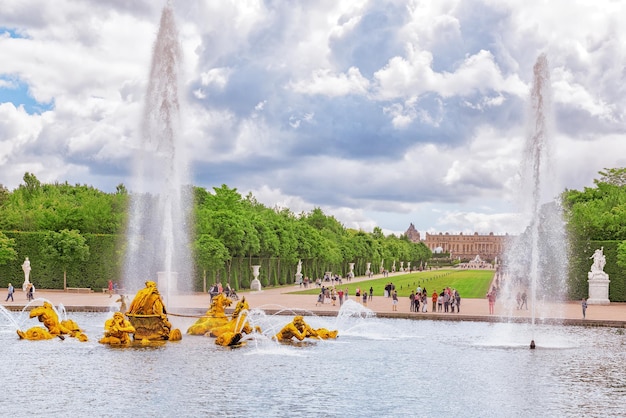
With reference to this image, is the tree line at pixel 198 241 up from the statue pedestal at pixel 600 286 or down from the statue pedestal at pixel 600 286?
up

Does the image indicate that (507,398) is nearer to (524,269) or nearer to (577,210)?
(577,210)

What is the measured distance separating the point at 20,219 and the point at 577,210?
4947 cm

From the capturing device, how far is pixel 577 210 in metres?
72.8

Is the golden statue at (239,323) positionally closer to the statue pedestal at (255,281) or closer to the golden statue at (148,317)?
the golden statue at (148,317)

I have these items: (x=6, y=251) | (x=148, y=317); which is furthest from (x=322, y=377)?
(x=6, y=251)

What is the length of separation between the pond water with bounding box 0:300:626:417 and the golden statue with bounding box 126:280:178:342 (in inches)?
29.4

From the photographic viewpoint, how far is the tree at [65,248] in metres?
63.7

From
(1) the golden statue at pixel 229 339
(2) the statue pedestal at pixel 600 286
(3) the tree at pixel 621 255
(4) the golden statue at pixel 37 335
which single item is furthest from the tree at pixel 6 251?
(3) the tree at pixel 621 255

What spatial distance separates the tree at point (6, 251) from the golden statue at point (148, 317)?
3782 cm

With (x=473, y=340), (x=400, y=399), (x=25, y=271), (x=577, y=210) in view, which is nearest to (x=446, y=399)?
(x=400, y=399)

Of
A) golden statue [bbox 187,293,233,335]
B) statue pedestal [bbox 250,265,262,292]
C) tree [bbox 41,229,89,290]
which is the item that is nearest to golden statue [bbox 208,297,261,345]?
golden statue [bbox 187,293,233,335]

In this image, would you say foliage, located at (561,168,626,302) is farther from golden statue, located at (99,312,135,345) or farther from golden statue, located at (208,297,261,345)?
golden statue, located at (99,312,135,345)

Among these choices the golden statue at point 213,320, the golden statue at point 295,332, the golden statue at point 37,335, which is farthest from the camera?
the golden statue at point 213,320

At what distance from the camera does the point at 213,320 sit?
32250mm
